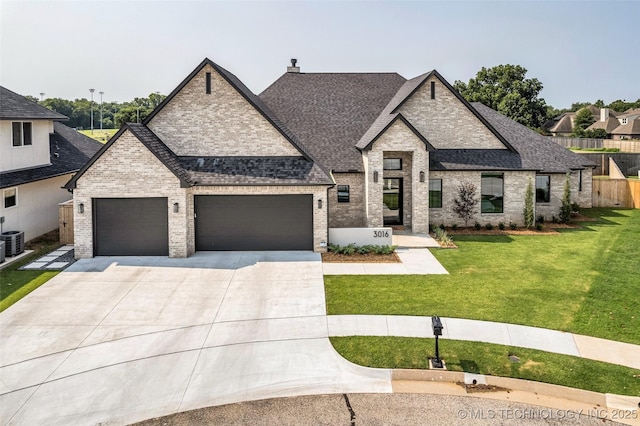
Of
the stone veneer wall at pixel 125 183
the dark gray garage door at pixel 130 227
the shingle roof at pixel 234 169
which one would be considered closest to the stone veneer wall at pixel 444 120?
the shingle roof at pixel 234 169

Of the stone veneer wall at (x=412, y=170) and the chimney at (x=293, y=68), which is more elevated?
the chimney at (x=293, y=68)

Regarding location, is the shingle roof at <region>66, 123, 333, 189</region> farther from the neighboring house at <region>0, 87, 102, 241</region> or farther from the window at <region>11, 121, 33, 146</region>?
the window at <region>11, 121, 33, 146</region>

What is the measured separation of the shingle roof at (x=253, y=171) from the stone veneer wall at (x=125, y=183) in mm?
1270

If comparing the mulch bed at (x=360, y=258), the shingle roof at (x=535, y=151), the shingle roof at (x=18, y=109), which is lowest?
the mulch bed at (x=360, y=258)

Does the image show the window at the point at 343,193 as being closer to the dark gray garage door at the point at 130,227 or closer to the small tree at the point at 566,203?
the dark gray garage door at the point at 130,227

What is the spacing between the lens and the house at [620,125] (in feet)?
248

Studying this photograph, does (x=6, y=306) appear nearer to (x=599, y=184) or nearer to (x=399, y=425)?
(x=399, y=425)

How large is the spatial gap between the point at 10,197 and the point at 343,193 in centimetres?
1395

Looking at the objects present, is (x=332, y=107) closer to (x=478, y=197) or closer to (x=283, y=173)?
(x=283, y=173)

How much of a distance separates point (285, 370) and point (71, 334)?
18.4 ft

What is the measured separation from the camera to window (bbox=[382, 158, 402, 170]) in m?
25.3

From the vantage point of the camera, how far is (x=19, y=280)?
665 inches

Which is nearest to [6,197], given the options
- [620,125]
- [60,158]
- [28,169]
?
[28,169]

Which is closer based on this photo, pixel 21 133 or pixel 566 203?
pixel 21 133
